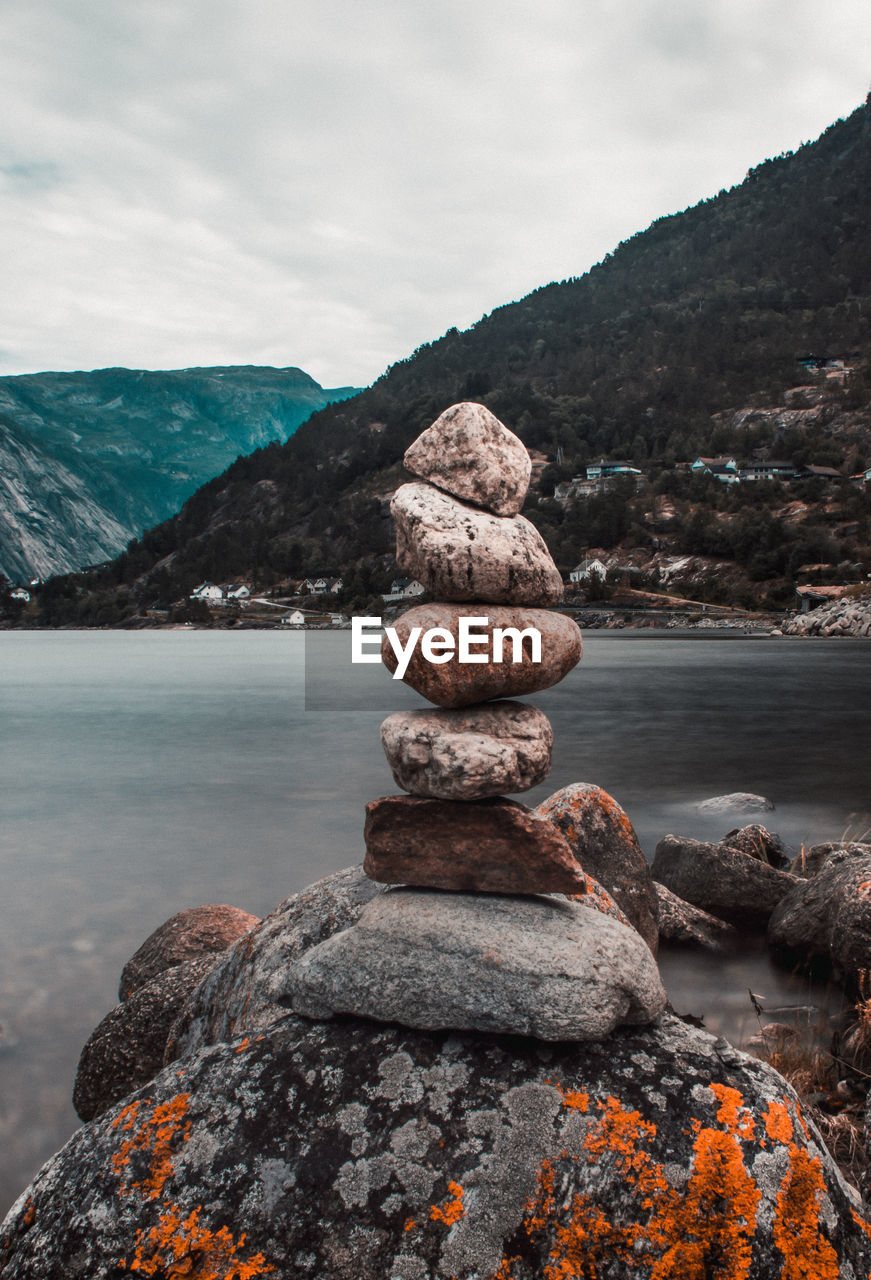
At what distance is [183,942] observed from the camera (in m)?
7.94

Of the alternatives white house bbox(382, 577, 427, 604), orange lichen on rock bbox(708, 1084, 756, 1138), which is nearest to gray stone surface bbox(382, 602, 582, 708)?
orange lichen on rock bbox(708, 1084, 756, 1138)

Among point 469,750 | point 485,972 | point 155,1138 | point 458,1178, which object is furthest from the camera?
point 469,750

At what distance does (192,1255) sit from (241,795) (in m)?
18.0

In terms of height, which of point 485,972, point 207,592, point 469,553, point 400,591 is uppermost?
point 469,553

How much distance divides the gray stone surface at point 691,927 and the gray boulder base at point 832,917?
625 millimetres

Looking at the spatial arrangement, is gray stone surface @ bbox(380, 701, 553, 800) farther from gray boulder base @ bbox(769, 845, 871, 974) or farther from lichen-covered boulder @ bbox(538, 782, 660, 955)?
gray boulder base @ bbox(769, 845, 871, 974)

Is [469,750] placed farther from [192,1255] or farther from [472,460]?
[192,1255]

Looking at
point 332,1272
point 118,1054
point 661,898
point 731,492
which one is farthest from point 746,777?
point 731,492

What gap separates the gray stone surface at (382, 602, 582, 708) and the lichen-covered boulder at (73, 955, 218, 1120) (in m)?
3.20

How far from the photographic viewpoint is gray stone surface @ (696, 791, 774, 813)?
1823 centimetres

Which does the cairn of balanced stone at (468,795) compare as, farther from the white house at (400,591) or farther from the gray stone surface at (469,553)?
the white house at (400,591)

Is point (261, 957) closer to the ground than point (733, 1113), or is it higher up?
closer to the ground

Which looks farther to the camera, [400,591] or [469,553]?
[400,591]

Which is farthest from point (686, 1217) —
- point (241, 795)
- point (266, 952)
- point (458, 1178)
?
point (241, 795)
